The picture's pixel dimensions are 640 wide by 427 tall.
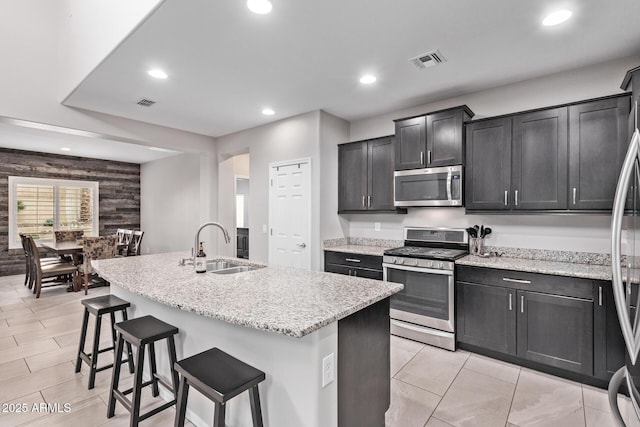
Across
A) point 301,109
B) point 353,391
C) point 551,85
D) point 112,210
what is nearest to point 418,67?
point 551,85

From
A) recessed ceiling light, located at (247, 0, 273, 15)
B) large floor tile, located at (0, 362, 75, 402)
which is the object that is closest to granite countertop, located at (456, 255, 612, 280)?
recessed ceiling light, located at (247, 0, 273, 15)

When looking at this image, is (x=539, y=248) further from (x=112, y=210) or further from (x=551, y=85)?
(x=112, y=210)

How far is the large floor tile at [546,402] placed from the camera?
6.88 feet

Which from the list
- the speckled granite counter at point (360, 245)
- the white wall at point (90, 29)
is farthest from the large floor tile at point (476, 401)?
the white wall at point (90, 29)

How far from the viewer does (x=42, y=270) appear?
5.15 m

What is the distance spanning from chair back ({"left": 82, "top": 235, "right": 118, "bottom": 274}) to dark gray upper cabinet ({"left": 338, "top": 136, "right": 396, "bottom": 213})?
13.6ft

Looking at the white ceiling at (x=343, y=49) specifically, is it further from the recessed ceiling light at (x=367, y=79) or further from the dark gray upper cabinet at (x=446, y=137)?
the dark gray upper cabinet at (x=446, y=137)

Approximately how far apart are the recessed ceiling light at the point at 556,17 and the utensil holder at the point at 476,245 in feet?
6.73

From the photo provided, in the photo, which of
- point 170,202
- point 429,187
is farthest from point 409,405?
point 170,202

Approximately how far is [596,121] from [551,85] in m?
0.69

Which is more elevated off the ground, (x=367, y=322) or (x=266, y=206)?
(x=266, y=206)

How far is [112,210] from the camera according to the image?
8188 mm

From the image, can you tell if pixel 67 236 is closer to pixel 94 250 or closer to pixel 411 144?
pixel 94 250

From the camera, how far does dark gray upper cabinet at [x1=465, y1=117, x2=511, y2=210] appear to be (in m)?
3.11
